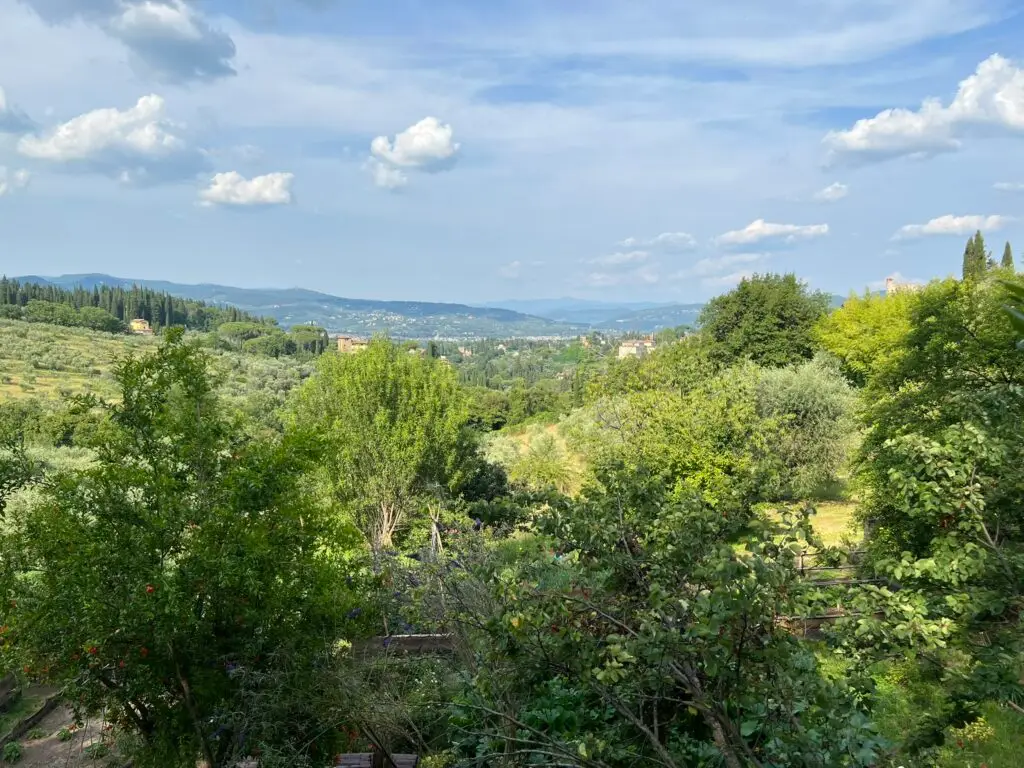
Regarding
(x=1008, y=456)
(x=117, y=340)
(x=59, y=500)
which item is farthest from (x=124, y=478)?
(x=117, y=340)

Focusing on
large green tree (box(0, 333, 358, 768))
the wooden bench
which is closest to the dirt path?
large green tree (box(0, 333, 358, 768))

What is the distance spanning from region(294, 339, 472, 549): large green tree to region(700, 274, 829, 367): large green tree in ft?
67.3

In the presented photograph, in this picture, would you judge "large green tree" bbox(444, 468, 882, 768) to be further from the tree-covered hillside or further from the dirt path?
the dirt path

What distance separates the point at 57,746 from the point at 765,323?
33.3 m

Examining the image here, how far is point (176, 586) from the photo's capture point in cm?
480

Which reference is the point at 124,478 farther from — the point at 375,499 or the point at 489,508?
the point at 375,499

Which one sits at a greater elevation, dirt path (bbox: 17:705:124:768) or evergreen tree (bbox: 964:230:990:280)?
evergreen tree (bbox: 964:230:990:280)

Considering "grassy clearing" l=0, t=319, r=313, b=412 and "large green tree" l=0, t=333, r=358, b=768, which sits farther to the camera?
"grassy clearing" l=0, t=319, r=313, b=412

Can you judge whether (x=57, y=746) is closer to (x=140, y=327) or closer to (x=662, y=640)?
(x=662, y=640)

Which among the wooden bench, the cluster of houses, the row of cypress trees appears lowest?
the wooden bench

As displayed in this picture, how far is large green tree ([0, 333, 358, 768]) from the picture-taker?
480cm

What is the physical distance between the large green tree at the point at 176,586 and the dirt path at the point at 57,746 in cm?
321

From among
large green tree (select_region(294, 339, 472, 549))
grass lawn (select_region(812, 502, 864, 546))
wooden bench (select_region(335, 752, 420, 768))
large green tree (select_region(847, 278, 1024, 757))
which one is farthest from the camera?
grass lawn (select_region(812, 502, 864, 546))

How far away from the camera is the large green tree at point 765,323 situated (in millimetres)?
34312
